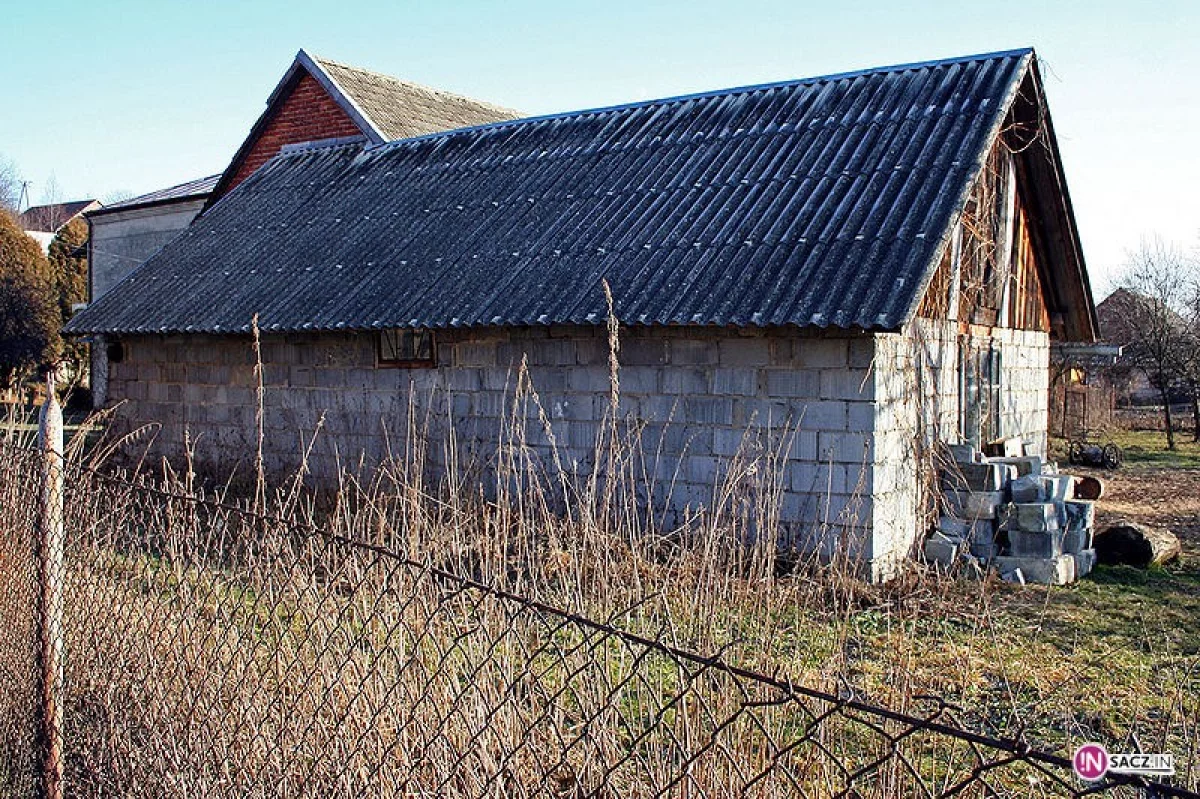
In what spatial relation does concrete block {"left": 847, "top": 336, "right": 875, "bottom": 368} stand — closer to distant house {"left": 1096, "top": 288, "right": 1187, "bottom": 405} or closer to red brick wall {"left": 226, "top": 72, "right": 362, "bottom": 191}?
red brick wall {"left": 226, "top": 72, "right": 362, "bottom": 191}

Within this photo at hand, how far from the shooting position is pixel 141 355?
13375 mm

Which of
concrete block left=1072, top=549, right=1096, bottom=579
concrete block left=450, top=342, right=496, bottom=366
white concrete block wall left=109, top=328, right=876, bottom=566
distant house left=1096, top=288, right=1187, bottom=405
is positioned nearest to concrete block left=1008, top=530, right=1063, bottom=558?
concrete block left=1072, top=549, right=1096, bottom=579

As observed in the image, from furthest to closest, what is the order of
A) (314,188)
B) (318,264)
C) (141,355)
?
(314,188)
(141,355)
(318,264)

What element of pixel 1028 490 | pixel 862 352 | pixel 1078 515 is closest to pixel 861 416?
pixel 862 352

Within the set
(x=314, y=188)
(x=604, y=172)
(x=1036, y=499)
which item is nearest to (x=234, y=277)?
(x=314, y=188)

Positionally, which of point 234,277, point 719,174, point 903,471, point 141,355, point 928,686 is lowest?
point 928,686

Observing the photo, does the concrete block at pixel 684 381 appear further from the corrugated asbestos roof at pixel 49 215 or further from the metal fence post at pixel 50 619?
the corrugated asbestos roof at pixel 49 215

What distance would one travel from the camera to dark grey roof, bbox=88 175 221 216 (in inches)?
867

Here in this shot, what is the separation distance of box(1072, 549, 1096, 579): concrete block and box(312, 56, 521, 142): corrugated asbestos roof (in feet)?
41.4

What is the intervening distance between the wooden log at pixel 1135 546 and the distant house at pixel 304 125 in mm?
11668

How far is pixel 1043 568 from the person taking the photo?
Answer: 8.14 metres

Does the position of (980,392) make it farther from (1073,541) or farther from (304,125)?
(304,125)

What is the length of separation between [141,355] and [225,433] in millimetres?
2077

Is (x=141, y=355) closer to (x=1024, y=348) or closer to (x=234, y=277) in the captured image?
(x=234, y=277)
